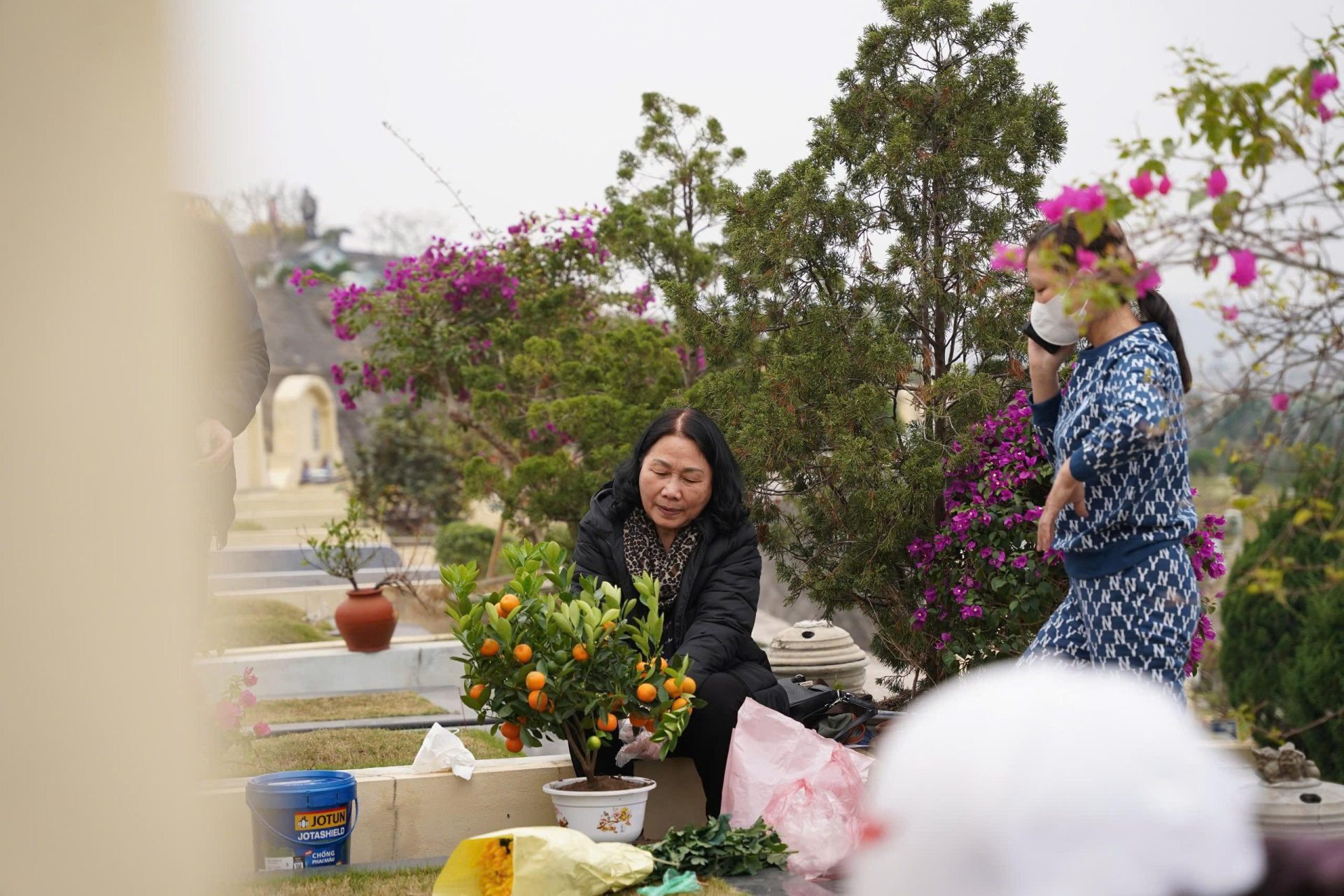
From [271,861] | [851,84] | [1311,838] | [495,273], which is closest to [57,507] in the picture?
[271,861]

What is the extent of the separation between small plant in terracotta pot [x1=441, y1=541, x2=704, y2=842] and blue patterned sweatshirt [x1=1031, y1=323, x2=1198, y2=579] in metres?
1.15

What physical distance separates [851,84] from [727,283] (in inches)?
35.3

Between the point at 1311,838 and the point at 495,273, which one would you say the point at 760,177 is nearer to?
the point at 1311,838

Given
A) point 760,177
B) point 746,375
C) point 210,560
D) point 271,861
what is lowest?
point 271,861

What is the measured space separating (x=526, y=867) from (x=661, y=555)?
1.27 metres

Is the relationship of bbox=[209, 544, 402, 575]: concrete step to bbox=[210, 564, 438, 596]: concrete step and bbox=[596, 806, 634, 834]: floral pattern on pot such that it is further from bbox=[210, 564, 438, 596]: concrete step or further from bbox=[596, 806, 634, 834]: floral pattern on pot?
bbox=[596, 806, 634, 834]: floral pattern on pot

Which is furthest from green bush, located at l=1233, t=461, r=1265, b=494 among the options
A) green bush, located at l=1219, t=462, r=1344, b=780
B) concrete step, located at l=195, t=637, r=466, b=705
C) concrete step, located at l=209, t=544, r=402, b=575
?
concrete step, located at l=209, t=544, r=402, b=575

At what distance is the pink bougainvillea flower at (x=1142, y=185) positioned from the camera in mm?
1883

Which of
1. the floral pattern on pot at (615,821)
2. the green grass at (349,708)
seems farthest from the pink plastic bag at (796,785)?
the green grass at (349,708)

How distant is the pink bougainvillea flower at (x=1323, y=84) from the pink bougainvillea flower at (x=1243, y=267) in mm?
257

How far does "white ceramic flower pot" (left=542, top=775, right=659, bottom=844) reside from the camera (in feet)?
11.1

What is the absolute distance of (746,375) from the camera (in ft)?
16.1

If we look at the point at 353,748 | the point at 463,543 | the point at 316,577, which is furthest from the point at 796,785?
the point at 463,543

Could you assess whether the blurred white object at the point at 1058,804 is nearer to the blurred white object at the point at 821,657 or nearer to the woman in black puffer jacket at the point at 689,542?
the woman in black puffer jacket at the point at 689,542
